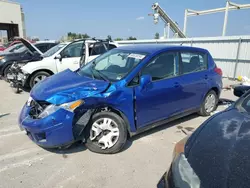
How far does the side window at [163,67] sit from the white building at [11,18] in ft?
101

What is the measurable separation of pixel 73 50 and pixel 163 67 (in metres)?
4.54

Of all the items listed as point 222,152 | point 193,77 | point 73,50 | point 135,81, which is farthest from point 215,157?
point 73,50

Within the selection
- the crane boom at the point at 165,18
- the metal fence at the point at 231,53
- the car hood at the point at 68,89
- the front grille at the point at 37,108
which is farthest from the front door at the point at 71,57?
the crane boom at the point at 165,18

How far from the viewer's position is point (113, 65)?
3.71 meters

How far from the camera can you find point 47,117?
8.83ft

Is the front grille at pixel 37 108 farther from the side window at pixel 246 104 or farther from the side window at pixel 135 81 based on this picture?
the side window at pixel 246 104

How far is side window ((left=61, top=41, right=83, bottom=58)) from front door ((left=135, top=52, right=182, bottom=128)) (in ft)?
14.4

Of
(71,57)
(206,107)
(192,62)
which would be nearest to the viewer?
(192,62)

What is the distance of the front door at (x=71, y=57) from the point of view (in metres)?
6.84

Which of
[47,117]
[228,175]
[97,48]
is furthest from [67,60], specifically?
[228,175]

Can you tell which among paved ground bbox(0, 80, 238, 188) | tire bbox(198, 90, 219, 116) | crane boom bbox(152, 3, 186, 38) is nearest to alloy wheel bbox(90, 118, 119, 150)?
paved ground bbox(0, 80, 238, 188)

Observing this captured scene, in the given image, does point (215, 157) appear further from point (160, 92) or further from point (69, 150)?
point (69, 150)

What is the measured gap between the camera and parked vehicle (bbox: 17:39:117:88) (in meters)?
6.37

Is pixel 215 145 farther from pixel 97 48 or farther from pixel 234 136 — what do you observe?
pixel 97 48
